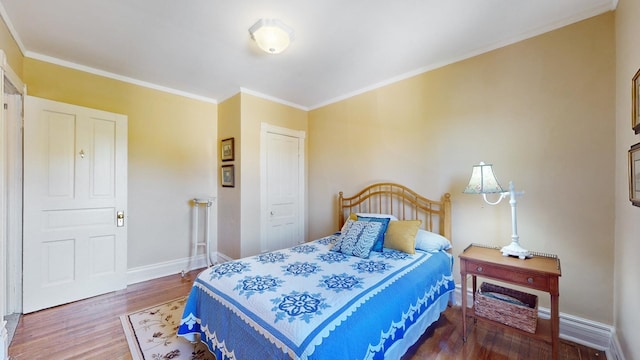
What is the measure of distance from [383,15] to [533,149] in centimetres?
171

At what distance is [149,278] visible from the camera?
10.8 feet

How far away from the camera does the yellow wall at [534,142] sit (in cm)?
190

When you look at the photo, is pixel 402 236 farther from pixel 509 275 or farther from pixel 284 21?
pixel 284 21

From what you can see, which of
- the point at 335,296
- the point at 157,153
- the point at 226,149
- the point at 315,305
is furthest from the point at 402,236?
the point at 157,153

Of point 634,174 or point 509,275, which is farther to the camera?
point 509,275

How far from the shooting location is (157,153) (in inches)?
134

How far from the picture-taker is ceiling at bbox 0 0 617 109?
6.15 ft

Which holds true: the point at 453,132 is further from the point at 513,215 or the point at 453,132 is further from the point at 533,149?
the point at 513,215

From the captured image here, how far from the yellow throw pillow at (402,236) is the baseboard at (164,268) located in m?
2.77

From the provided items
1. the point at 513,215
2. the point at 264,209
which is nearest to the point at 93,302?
the point at 264,209

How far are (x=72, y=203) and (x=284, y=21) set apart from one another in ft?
9.55

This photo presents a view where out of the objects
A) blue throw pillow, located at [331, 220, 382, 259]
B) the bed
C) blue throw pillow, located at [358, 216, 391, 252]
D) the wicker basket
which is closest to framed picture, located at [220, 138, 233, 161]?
the bed

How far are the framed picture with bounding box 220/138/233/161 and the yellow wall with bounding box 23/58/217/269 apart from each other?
0.19 metres

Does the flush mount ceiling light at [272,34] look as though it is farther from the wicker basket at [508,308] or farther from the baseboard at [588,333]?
the baseboard at [588,333]
